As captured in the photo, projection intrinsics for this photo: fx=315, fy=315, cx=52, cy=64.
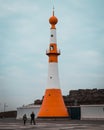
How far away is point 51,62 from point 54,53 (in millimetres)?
1439

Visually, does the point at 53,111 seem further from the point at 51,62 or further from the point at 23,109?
the point at 23,109

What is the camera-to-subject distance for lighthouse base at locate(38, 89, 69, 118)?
46.6 m

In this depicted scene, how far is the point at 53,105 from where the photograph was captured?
46.8 meters

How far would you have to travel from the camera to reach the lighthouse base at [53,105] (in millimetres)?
46562

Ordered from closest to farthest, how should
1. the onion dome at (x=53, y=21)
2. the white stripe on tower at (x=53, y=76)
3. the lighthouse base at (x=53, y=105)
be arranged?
1. the lighthouse base at (x=53, y=105)
2. the white stripe on tower at (x=53, y=76)
3. the onion dome at (x=53, y=21)

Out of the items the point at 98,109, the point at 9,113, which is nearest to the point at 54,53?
the point at 98,109

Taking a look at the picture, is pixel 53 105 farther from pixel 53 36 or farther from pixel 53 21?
pixel 53 21

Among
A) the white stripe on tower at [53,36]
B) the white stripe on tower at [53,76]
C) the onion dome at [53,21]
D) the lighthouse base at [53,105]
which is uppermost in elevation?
the onion dome at [53,21]

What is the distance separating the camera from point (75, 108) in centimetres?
5725

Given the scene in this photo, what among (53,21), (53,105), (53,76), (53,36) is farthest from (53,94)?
(53,21)

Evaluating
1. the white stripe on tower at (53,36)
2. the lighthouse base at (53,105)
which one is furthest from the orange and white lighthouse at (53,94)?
the white stripe on tower at (53,36)

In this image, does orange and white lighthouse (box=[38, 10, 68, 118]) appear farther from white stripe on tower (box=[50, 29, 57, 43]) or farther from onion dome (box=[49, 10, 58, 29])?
onion dome (box=[49, 10, 58, 29])

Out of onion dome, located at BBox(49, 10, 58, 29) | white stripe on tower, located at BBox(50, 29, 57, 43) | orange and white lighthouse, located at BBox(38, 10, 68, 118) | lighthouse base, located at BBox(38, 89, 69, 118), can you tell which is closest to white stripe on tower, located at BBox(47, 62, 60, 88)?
orange and white lighthouse, located at BBox(38, 10, 68, 118)

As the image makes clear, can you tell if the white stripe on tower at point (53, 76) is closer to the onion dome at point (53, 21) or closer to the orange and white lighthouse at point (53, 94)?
the orange and white lighthouse at point (53, 94)
